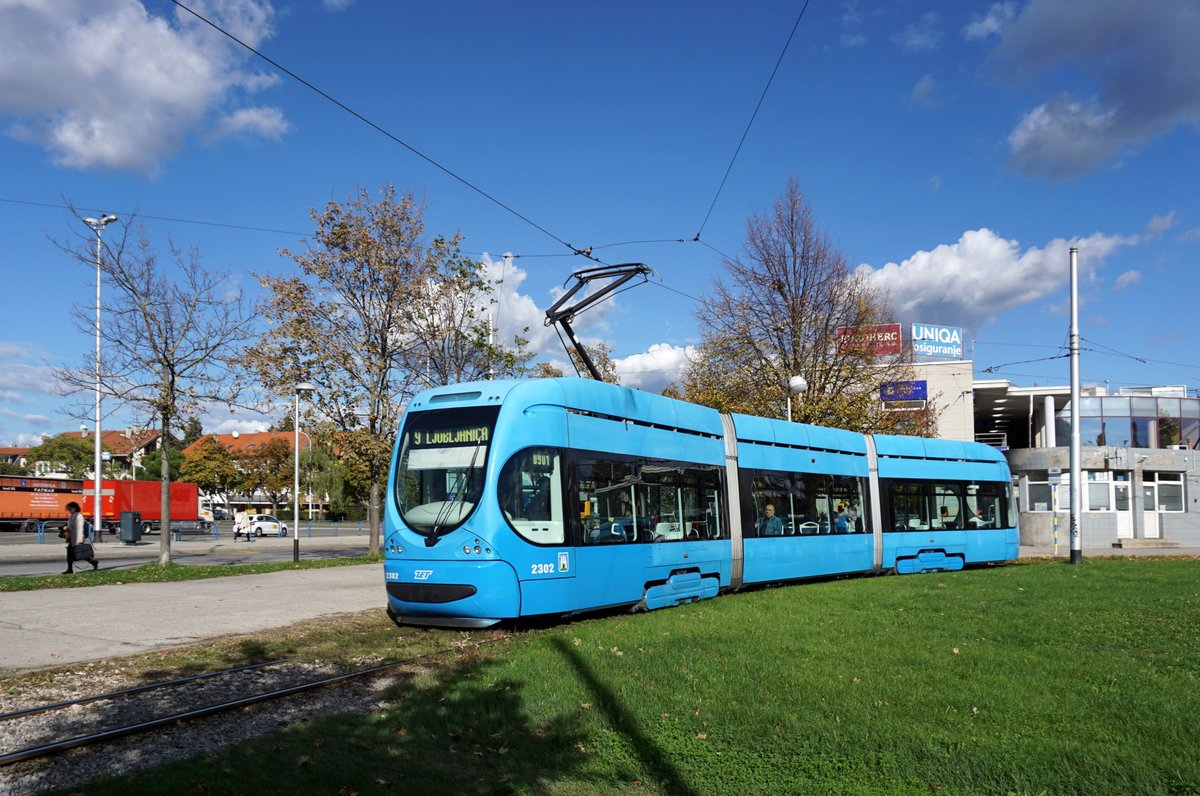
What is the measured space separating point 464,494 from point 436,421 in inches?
48.2

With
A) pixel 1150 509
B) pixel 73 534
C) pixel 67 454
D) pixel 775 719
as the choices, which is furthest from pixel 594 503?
pixel 67 454

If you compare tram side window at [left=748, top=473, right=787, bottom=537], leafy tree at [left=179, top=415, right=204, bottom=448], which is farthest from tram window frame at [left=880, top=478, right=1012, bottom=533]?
leafy tree at [left=179, top=415, right=204, bottom=448]

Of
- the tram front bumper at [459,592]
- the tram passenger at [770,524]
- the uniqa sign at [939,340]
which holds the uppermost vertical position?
the uniqa sign at [939,340]

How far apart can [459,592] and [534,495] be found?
58.7 inches

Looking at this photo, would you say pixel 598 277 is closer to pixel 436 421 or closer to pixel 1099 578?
pixel 436 421

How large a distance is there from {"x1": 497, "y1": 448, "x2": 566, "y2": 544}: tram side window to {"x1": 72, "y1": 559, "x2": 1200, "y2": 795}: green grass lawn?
1.30 metres

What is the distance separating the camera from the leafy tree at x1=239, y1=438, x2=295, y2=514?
252ft

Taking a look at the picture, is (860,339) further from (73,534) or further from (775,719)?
(775,719)

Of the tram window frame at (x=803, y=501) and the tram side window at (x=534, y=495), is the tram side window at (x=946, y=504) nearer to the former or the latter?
the tram window frame at (x=803, y=501)

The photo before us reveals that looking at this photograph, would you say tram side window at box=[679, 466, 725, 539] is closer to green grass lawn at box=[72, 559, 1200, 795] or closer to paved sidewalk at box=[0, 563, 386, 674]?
green grass lawn at box=[72, 559, 1200, 795]

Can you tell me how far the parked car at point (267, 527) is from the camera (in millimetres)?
53969

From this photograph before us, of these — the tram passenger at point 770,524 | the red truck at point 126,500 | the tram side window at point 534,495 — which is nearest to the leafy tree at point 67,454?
the red truck at point 126,500

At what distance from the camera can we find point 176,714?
23.2 ft

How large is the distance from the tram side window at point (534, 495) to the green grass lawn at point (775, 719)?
1305mm
